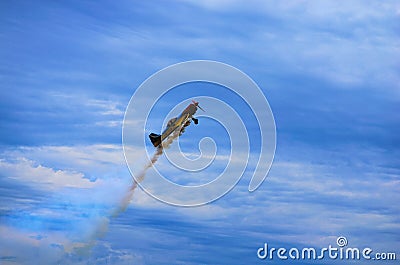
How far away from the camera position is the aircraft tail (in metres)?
97.8

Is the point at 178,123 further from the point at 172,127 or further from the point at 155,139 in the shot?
the point at 155,139

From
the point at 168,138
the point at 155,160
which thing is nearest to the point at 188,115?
the point at 168,138

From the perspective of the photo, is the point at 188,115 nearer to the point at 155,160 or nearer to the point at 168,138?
the point at 168,138

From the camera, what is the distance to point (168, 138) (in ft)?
318

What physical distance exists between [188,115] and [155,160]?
13.1 meters

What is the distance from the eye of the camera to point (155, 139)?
3890 inches

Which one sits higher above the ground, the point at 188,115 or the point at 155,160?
the point at 188,115

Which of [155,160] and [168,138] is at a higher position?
[168,138]

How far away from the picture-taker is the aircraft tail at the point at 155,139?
9781 cm

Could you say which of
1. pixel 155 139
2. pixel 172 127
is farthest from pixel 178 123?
pixel 155 139

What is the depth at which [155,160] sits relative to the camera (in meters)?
91.9

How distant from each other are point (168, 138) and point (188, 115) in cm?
679

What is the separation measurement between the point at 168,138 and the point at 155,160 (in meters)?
7.29
